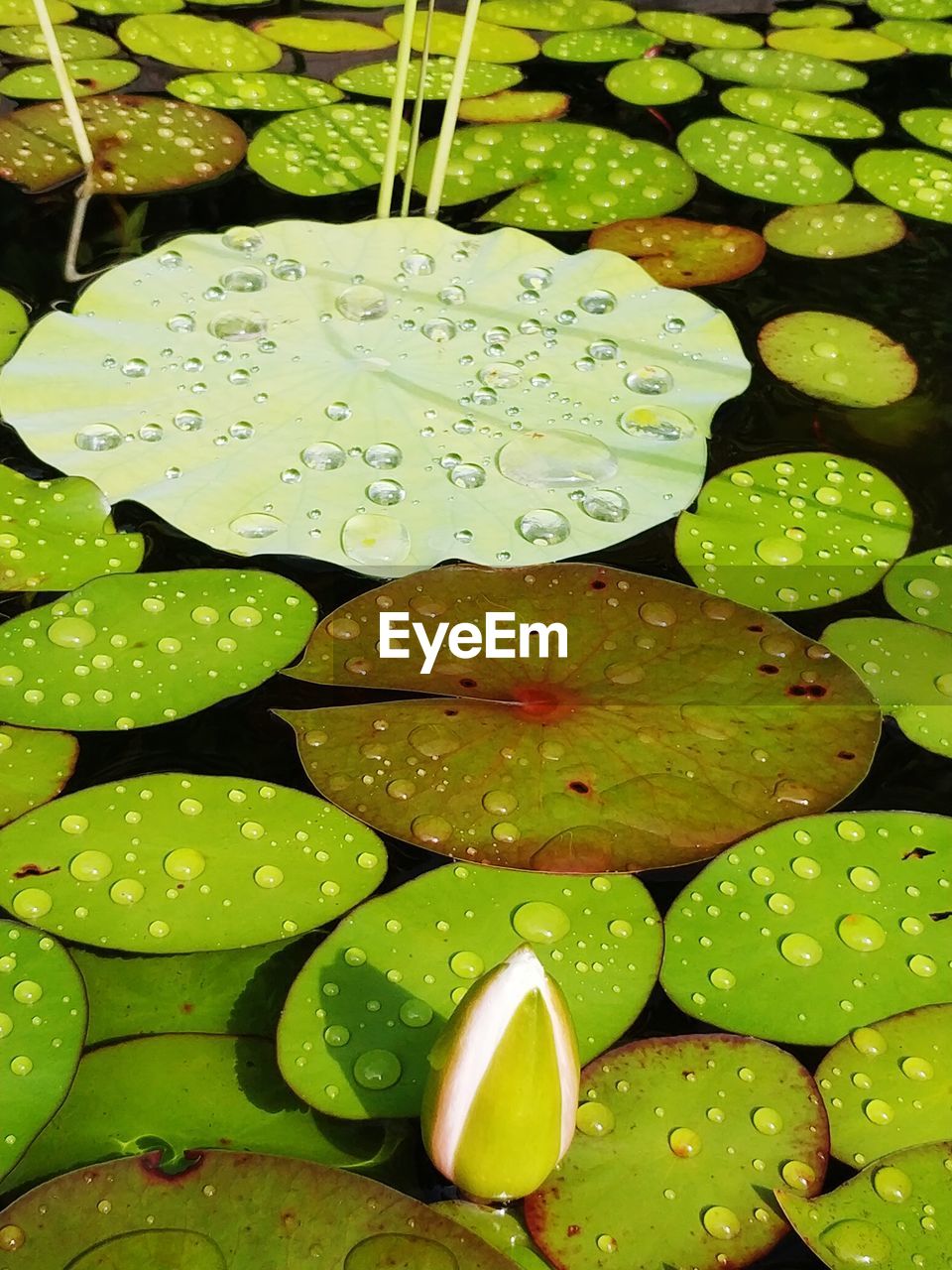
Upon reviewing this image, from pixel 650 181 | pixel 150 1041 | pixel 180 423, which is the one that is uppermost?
pixel 650 181

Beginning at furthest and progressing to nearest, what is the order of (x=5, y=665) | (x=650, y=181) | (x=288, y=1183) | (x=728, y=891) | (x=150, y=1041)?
1. (x=650, y=181)
2. (x=5, y=665)
3. (x=728, y=891)
4. (x=150, y=1041)
5. (x=288, y=1183)

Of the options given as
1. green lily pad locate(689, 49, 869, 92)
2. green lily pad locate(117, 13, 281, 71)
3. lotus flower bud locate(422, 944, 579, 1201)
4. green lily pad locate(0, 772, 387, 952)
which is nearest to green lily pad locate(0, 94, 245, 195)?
green lily pad locate(117, 13, 281, 71)

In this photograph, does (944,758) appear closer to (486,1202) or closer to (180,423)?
(486,1202)

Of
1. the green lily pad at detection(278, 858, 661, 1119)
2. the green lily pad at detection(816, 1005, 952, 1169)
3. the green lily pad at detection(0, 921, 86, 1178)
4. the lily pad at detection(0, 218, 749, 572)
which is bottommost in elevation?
the green lily pad at detection(0, 921, 86, 1178)

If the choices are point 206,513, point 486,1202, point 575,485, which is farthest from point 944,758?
point 206,513

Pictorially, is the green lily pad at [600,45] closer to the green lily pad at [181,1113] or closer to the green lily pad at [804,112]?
the green lily pad at [804,112]

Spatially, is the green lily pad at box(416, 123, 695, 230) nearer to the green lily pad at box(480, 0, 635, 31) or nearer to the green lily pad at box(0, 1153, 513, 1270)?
the green lily pad at box(480, 0, 635, 31)
